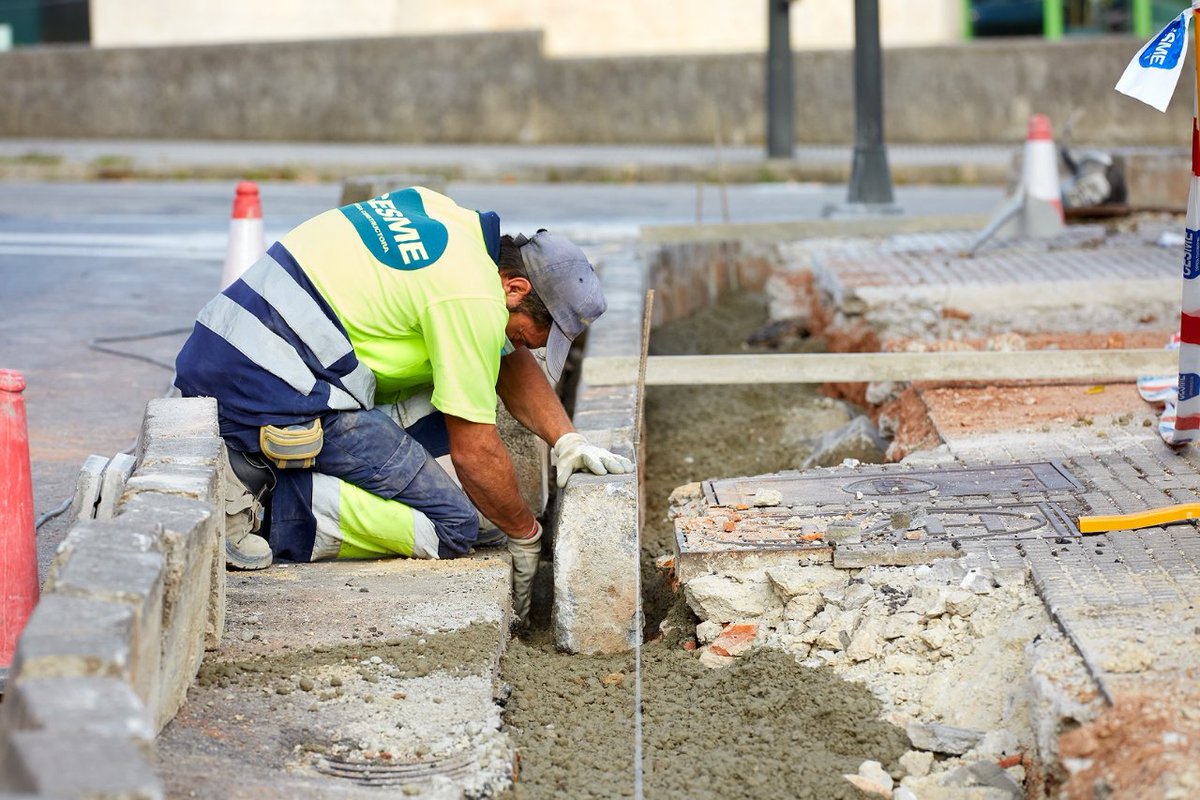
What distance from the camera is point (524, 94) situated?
15.3 meters

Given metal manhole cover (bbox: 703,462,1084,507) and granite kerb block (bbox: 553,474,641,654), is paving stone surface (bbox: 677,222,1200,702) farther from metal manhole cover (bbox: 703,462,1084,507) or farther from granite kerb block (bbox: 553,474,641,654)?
granite kerb block (bbox: 553,474,641,654)

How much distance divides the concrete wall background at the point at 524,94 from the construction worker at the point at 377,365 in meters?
10.7

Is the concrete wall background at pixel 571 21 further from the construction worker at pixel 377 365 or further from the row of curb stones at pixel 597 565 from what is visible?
the row of curb stones at pixel 597 565

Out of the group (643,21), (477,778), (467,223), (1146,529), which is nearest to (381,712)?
(477,778)

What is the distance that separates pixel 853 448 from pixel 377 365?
2.06 m

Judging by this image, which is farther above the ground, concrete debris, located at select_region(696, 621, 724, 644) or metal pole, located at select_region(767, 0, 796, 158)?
metal pole, located at select_region(767, 0, 796, 158)

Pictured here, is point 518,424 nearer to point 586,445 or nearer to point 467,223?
point 586,445

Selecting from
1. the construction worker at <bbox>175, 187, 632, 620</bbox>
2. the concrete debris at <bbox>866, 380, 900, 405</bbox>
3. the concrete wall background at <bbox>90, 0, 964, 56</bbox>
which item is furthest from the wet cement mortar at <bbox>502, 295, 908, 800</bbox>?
the concrete wall background at <bbox>90, 0, 964, 56</bbox>

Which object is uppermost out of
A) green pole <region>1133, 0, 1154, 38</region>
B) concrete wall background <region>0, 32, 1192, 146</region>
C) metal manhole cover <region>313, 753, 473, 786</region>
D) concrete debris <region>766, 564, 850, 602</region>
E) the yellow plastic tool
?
green pole <region>1133, 0, 1154, 38</region>

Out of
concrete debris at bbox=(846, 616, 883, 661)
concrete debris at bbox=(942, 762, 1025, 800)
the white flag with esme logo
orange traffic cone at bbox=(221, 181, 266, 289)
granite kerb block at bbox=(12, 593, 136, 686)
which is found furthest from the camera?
orange traffic cone at bbox=(221, 181, 266, 289)

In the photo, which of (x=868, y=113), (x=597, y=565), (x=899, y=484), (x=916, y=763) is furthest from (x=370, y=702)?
(x=868, y=113)

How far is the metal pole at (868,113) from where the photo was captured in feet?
28.8

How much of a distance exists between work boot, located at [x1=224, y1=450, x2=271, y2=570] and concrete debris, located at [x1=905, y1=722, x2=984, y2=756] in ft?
6.27

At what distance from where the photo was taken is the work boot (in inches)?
159
